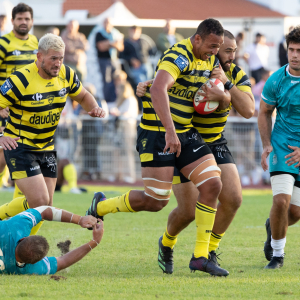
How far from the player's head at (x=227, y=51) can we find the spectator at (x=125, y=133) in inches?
369

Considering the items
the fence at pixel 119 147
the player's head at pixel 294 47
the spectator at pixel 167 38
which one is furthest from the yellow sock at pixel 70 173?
the player's head at pixel 294 47

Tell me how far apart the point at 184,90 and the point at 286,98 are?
115 centimetres

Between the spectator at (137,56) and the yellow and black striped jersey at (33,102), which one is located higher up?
the spectator at (137,56)

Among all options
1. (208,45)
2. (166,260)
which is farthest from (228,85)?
(166,260)

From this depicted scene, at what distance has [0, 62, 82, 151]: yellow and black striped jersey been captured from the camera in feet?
20.2

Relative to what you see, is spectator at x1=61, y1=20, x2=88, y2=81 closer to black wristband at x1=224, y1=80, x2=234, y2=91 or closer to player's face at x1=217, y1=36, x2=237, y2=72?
player's face at x1=217, y1=36, x2=237, y2=72

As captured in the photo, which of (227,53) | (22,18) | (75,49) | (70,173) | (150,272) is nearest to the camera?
(150,272)

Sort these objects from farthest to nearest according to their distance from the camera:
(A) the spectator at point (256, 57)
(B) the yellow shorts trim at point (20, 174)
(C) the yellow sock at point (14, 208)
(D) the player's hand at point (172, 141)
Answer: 1. (A) the spectator at point (256, 57)
2. (C) the yellow sock at point (14, 208)
3. (B) the yellow shorts trim at point (20, 174)
4. (D) the player's hand at point (172, 141)

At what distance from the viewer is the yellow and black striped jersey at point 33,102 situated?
6.15m

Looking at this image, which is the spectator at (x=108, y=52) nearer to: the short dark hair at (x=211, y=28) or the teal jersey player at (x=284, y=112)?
the teal jersey player at (x=284, y=112)

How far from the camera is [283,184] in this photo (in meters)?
5.96

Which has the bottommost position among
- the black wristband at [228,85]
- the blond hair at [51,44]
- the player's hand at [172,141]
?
the player's hand at [172,141]

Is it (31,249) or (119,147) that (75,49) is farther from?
(31,249)

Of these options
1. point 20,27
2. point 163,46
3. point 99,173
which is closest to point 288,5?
point 163,46
